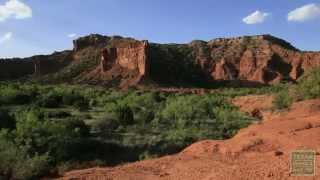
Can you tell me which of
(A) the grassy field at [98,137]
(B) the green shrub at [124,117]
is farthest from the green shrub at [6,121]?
(B) the green shrub at [124,117]

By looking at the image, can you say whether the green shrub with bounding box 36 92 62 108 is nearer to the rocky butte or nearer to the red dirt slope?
the red dirt slope

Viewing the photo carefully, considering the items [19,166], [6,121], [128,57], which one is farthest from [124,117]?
[128,57]

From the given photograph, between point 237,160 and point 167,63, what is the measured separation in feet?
325

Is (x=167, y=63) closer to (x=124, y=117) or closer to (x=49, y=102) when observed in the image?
(x=49, y=102)

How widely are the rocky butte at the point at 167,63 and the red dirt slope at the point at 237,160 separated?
3215 inches

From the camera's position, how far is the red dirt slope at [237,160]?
1341 cm

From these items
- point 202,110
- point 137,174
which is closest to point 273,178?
point 137,174

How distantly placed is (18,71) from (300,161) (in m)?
118

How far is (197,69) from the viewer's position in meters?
120

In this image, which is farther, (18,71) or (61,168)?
(18,71)

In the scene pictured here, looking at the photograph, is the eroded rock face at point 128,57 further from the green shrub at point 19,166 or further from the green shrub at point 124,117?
the green shrub at point 19,166

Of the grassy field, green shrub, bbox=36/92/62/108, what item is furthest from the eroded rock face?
the grassy field

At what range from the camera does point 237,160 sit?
15.6m

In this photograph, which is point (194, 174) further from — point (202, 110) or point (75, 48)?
point (75, 48)
